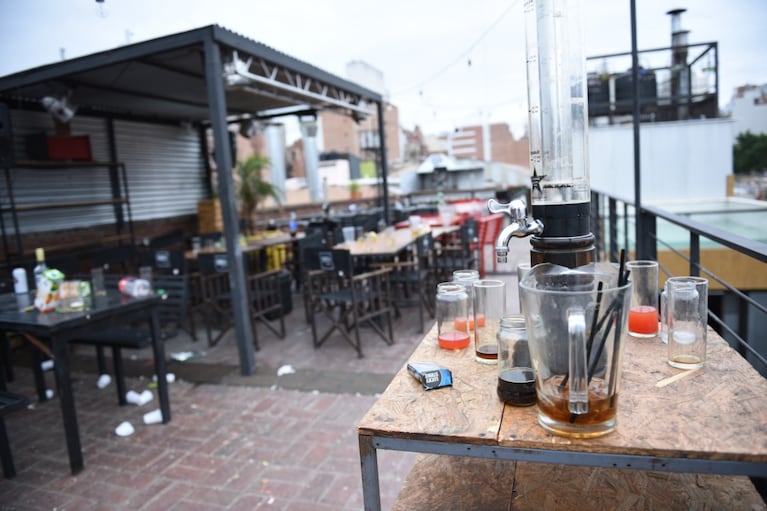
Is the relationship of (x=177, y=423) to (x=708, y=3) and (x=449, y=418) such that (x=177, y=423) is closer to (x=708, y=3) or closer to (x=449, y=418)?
(x=449, y=418)

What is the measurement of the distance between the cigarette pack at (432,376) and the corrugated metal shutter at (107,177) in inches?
258

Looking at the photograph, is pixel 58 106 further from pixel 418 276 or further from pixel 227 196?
pixel 418 276

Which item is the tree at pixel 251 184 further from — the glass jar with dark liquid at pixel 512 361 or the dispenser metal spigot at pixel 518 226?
the glass jar with dark liquid at pixel 512 361

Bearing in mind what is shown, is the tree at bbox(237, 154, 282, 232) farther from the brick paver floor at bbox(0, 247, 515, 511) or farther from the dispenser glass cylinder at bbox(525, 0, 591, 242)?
the dispenser glass cylinder at bbox(525, 0, 591, 242)

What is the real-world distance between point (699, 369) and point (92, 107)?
8.03m

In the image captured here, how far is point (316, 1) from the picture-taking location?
15.4 ft

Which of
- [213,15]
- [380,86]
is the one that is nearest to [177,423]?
[213,15]

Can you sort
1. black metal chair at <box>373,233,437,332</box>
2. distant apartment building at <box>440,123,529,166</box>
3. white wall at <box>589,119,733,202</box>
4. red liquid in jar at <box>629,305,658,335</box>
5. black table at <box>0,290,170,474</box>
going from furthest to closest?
distant apartment building at <box>440,123,529,166</box> → white wall at <box>589,119,733,202</box> → black metal chair at <box>373,233,437,332</box> → black table at <box>0,290,170,474</box> → red liquid in jar at <box>629,305,658,335</box>

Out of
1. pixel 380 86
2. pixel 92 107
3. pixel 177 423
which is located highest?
pixel 380 86

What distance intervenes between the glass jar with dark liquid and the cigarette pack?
0.48 ft

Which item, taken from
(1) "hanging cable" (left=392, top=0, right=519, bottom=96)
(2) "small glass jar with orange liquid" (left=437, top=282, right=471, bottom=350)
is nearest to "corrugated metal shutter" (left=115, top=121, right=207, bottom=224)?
(1) "hanging cable" (left=392, top=0, right=519, bottom=96)

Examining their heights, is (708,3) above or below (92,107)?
below

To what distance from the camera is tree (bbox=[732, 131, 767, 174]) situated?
30594mm

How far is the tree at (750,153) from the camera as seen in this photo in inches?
1204
